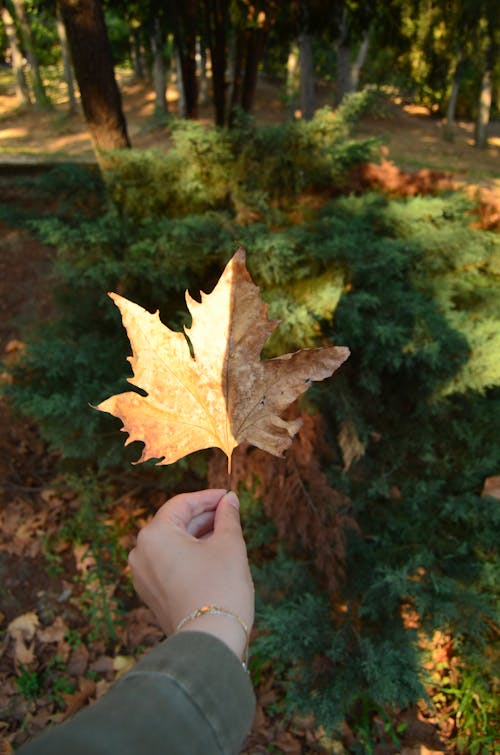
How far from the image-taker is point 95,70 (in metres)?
3.79

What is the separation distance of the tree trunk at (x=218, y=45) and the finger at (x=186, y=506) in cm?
530

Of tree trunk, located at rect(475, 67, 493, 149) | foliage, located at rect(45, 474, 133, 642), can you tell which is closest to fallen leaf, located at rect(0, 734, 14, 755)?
foliage, located at rect(45, 474, 133, 642)

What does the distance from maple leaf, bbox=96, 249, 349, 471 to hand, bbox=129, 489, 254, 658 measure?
0.56 ft

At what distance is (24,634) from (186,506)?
2.36 meters

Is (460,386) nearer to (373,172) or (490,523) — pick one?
(490,523)

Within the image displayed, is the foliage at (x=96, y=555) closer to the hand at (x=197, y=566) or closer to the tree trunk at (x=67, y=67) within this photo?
the hand at (x=197, y=566)

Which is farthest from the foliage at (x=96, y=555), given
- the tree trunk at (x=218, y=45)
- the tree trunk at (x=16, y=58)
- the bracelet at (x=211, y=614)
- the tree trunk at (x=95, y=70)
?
the tree trunk at (x=16, y=58)

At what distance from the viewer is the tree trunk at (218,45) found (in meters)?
4.86

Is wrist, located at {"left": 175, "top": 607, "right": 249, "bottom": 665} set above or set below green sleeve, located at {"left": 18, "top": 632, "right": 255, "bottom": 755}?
below

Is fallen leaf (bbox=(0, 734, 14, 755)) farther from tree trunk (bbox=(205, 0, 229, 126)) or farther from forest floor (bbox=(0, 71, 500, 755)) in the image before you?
tree trunk (bbox=(205, 0, 229, 126))

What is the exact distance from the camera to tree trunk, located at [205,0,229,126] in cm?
486

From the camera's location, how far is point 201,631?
915 mm

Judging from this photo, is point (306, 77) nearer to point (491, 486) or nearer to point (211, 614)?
point (491, 486)

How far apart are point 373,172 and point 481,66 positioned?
6864 mm
